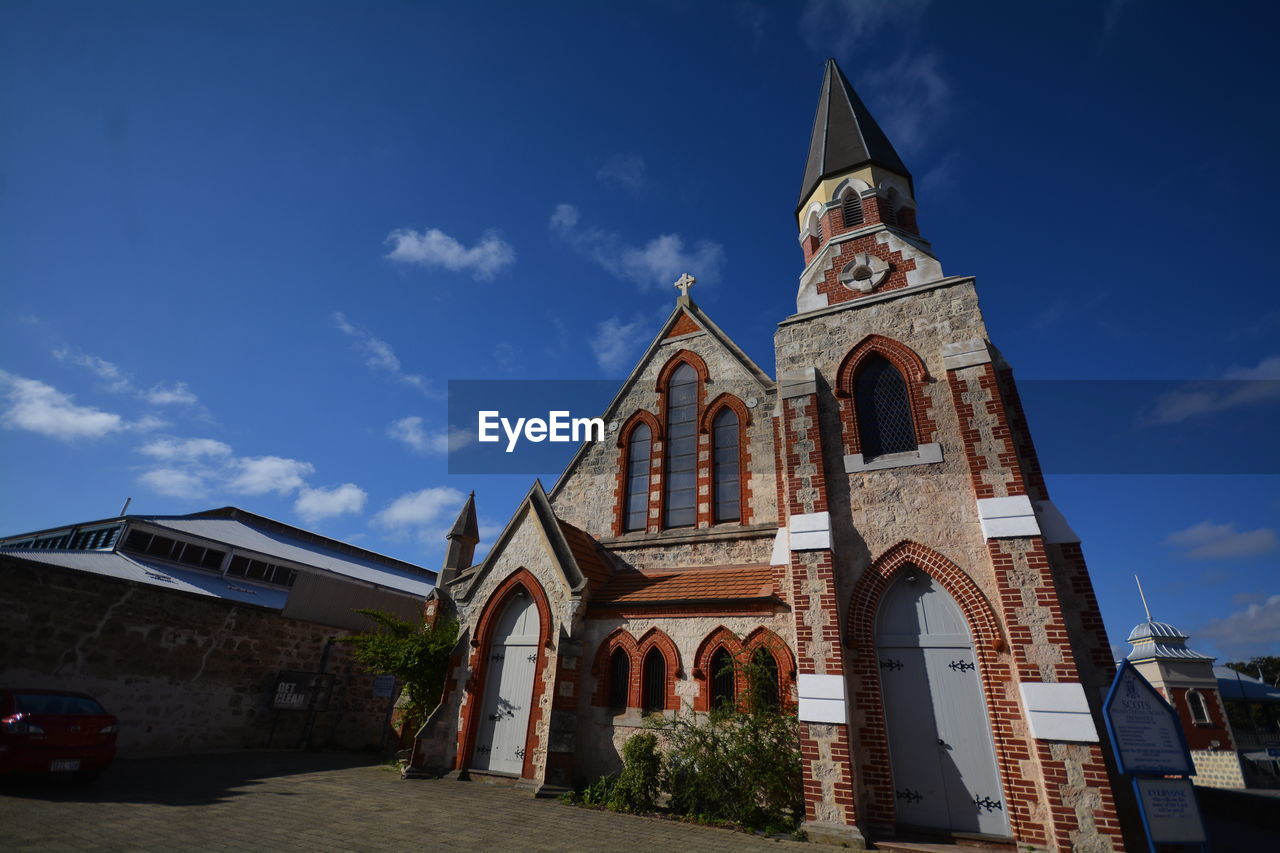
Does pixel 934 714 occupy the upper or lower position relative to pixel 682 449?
lower

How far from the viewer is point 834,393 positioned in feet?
37.2

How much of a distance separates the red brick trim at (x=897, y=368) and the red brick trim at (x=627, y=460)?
5.68 meters

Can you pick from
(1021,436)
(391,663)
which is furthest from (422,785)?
(1021,436)

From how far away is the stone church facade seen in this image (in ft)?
27.2

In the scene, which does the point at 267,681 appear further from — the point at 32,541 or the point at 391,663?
the point at 32,541

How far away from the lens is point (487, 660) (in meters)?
13.2

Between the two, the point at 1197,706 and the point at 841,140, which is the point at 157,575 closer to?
the point at 841,140

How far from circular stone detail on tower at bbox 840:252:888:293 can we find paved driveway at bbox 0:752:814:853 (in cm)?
1037

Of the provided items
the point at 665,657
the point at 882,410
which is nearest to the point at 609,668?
the point at 665,657

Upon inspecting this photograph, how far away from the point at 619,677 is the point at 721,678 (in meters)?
Answer: 2.30

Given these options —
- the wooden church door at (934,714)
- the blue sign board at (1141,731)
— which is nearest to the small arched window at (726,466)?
the wooden church door at (934,714)

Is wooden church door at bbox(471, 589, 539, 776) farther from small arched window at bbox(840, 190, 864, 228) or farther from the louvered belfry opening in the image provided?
small arched window at bbox(840, 190, 864, 228)

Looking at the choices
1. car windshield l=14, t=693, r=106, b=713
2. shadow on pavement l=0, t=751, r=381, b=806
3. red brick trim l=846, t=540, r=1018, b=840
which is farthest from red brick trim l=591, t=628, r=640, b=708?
car windshield l=14, t=693, r=106, b=713

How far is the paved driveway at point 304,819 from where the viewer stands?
262 inches
